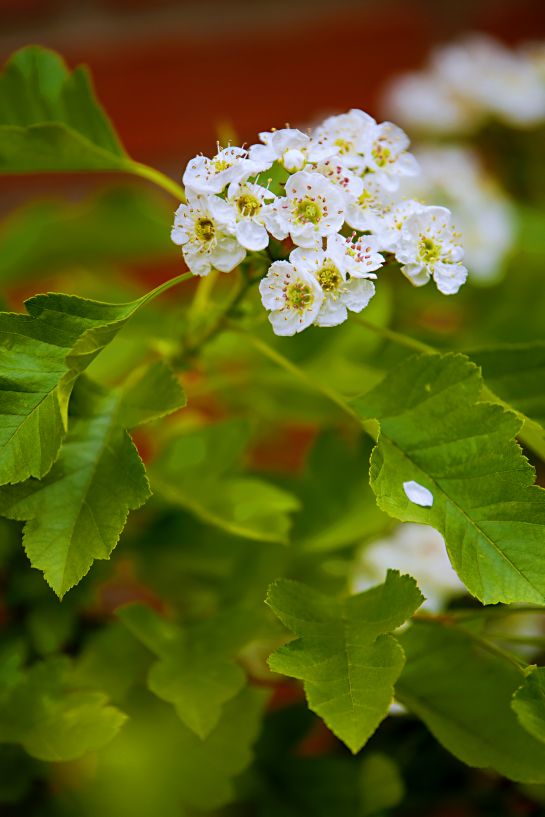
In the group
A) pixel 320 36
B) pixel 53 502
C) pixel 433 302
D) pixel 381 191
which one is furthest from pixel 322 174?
pixel 320 36

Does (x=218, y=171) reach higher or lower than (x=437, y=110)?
higher

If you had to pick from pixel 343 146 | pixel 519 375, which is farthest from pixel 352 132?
pixel 519 375

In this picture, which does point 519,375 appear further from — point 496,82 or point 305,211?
point 496,82

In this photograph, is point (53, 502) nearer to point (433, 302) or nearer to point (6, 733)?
point (6, 733)

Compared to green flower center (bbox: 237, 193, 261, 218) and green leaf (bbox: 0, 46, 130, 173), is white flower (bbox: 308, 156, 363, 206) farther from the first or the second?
green leaf (bbox: 0, 46, 130, 173)

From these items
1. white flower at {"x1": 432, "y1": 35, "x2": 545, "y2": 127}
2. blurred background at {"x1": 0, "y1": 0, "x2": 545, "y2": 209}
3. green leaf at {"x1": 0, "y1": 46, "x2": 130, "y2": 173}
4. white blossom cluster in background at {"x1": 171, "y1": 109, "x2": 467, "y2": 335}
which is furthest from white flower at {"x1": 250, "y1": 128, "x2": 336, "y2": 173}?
blurred background at {"x1": 0, "y1": 0, "x2": 545, "y2": 209}

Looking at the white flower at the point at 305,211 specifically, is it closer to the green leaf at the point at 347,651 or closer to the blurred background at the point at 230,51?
the green leaf at the point at 347,651

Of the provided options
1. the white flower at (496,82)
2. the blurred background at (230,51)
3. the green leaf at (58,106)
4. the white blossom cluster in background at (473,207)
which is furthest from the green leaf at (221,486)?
the blurred background at (230,51)
